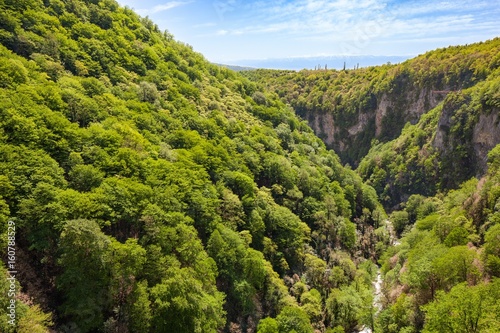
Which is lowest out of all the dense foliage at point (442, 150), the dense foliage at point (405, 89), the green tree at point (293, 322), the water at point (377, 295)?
the water at point (377, 295)

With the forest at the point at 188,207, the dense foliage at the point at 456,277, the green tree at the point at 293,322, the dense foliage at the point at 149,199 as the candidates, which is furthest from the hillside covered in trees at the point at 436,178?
the green tree at the point at 293,322

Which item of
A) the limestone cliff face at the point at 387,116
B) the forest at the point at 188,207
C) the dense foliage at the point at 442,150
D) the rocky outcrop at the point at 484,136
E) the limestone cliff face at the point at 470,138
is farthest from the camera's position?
the limestone cliff face at the point at 387,116

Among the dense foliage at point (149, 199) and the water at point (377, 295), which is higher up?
the dense foliage at point (149, 199)

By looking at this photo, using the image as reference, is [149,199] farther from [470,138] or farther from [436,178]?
[436,178]

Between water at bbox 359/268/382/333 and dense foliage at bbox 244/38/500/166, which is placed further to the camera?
dense foliage at bbox 244/38/500/166

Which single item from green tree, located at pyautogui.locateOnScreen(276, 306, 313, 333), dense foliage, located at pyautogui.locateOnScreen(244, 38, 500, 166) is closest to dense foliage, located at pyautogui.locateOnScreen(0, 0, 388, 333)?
green tree, located at pyautogui.locateOnScreen(276, 306, 313, 333)

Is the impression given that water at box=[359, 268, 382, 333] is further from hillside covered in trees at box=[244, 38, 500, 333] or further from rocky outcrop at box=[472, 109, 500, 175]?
rocky outcrop at box=[472, 109, 500, 175]

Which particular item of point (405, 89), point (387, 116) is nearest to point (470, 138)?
point (405, 89)

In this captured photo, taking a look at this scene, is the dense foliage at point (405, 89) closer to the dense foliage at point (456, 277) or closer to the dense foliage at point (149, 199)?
the dense foliage at point (149, 199)
